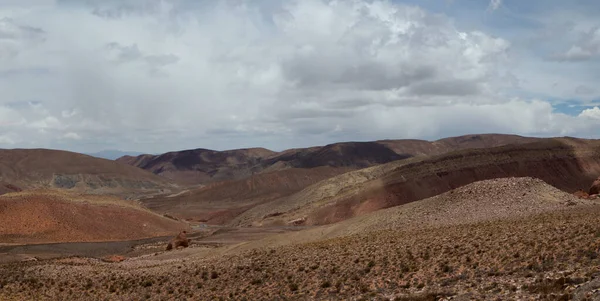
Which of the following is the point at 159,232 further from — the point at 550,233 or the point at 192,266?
the point at 550,233

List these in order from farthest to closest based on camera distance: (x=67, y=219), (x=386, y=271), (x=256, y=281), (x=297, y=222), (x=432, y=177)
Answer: (x=432, y=177) < (x=297, y=222) < (x=67, y=219) < (x=256, y=281) < (x=386, y=271)

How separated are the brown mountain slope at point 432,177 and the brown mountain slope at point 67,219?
24633 millimetres

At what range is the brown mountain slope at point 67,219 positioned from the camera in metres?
72.9

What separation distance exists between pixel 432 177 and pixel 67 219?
61275 millimetres

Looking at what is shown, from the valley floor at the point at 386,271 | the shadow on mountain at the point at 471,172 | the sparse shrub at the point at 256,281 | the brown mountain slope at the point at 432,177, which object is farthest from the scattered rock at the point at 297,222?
the sparse shrub at the point at 256,281

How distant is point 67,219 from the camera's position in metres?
Answer: 77.3

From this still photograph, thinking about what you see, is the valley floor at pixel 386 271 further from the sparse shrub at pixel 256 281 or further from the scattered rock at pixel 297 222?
the scattered rock at pixel 297 222

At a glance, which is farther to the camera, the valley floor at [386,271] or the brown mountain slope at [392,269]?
the brown mountain slope at [392,269]

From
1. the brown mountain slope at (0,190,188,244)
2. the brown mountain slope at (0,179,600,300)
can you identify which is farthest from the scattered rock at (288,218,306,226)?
the brown mountain slope at (0,179,600,300)

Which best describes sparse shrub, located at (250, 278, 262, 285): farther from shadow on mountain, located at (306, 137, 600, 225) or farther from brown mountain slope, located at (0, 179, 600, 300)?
shadow on mountain, located at (306, 137, 600, 225)

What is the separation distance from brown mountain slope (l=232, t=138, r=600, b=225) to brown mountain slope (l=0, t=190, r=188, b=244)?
80.8 ft

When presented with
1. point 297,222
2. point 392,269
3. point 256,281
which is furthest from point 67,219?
point 392,269

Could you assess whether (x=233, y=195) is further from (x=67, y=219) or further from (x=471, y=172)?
(x=67, y=219)

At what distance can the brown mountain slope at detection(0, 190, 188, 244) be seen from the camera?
239 feet
